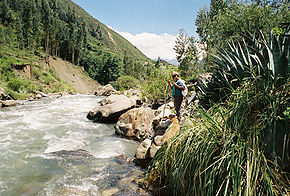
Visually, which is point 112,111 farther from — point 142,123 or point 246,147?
point 246,147

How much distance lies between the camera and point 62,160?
641 cm

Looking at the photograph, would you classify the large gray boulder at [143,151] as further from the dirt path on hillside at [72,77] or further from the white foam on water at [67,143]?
the dirt path on hillside at [72,77]

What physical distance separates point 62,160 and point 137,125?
12.7 ft

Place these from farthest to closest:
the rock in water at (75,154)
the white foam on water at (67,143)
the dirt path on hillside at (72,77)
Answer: the dirt path on hillside at (72,77) < the white foam on water at (67,143) < the rock in water at (75,154)

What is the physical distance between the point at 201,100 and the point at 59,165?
4.66 meters

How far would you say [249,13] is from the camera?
63.5 feet

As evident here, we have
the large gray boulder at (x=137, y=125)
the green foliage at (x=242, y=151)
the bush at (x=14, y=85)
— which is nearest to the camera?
the green foliage at (x=242, y=151)

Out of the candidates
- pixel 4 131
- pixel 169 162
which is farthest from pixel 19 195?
pixel 4 131

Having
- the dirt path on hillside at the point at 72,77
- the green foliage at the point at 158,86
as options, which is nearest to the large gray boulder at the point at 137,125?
the green foliage at the point at 158,86

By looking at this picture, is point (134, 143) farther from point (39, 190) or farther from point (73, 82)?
point (73, 82)

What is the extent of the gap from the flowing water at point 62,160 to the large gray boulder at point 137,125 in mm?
526

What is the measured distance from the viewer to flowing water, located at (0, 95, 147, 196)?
4738 millimetres

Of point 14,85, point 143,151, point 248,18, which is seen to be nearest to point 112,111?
point 143,151

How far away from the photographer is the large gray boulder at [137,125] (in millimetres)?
9000
